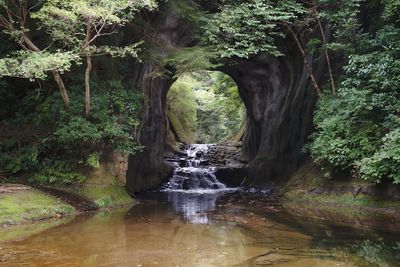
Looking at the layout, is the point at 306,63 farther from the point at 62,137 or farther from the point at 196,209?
the point at 62,137

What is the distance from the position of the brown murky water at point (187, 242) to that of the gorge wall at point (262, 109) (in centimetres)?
761

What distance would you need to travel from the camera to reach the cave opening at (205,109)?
1169 inches

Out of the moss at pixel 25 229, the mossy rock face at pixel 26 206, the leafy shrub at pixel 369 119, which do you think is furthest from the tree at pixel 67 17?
the leafy shrub at pixel 369 119

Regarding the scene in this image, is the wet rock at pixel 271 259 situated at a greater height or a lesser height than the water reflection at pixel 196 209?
greater

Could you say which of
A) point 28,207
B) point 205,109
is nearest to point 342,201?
point 28,207

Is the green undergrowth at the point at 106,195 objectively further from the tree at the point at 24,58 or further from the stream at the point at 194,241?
the tree at the point at 24,58

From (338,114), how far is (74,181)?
28.6 feet

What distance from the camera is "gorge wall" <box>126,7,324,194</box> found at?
17.1 metres

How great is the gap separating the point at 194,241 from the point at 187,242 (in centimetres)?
16

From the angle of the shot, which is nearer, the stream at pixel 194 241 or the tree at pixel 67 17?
the stream at pixel 194 241

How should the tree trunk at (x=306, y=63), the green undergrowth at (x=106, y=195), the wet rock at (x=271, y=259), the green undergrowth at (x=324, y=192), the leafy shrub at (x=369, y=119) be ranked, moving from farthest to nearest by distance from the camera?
1. the tree trunk at (x=306, y=63)
2. the green undergrowth at (x=324, y=192)
3. the green undergrowth at (x=106, y=195)
4. the leafy shrub at (x=369, y=119)
5. the wet rock at (x=271, y=259)

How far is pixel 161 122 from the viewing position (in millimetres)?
22625

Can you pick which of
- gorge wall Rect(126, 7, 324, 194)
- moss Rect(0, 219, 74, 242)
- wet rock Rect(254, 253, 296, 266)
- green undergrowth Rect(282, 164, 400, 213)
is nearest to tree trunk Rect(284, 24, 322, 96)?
gorge wall Rect(126, 7, 324, 194)

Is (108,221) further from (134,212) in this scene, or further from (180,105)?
(180,105)
